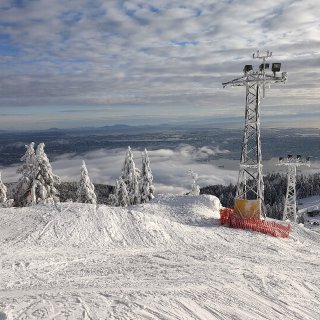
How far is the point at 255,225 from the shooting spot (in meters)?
23.2

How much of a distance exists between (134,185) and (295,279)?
34773 mm

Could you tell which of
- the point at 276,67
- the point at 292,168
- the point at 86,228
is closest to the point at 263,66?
the point at 276,67

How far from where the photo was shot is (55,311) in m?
9.65

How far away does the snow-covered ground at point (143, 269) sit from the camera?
33.9ft

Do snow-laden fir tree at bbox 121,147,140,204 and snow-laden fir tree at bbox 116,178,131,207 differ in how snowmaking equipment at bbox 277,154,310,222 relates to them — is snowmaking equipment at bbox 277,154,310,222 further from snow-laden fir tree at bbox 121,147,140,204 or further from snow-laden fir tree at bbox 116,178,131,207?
snow-laden fir tree at bbox 116,178,131,207

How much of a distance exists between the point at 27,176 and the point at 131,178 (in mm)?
14634

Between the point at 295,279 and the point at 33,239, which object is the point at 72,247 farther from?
the point at 295,279

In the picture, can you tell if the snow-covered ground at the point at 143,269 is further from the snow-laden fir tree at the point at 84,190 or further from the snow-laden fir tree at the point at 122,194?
the snow-laden fir tree at the point at 122,194

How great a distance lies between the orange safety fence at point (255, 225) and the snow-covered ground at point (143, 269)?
671 millimetres

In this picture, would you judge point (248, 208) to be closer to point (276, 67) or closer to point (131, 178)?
point (276, 67)

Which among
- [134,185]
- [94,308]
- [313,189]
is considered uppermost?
[94,308]

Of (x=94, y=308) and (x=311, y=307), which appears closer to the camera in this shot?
(x=94, y=308)

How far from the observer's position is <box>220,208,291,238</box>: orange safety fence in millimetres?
23031

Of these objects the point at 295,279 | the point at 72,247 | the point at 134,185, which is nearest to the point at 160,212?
the point at 72,247
